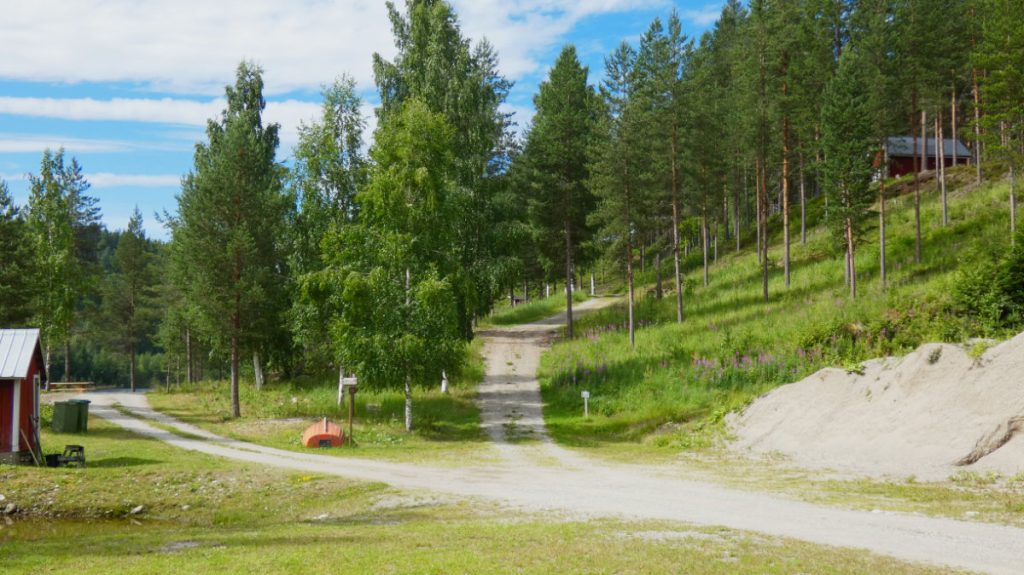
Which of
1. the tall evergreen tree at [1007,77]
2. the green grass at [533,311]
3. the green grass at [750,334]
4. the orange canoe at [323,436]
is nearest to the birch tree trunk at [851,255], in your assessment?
the green grass at [750,334]

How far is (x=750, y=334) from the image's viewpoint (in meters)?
35.6

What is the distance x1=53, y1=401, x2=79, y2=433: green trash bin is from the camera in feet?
101

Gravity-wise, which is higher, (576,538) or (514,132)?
(514,132)

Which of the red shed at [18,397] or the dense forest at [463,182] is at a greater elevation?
the dense forest at [463,182]

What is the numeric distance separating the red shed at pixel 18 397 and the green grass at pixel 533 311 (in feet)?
114

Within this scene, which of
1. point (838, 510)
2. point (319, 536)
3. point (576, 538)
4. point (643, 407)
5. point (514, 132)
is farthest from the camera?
point (514, 132)

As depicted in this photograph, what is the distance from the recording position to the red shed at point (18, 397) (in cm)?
2475

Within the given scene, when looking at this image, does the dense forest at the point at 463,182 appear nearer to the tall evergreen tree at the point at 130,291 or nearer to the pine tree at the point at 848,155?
the pine tree at the point at 848,155

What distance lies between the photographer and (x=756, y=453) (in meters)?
23.6

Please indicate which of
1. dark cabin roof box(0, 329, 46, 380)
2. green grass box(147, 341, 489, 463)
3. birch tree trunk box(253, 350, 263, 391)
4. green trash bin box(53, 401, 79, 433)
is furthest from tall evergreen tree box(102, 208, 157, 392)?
dark cabin roof box(0, 329, 46, 380)

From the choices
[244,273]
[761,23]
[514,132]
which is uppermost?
[761,23]

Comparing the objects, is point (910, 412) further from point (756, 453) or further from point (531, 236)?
point (531, 236)

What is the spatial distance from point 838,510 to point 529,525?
6407mm

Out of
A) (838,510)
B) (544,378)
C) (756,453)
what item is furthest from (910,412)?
(544,378)
